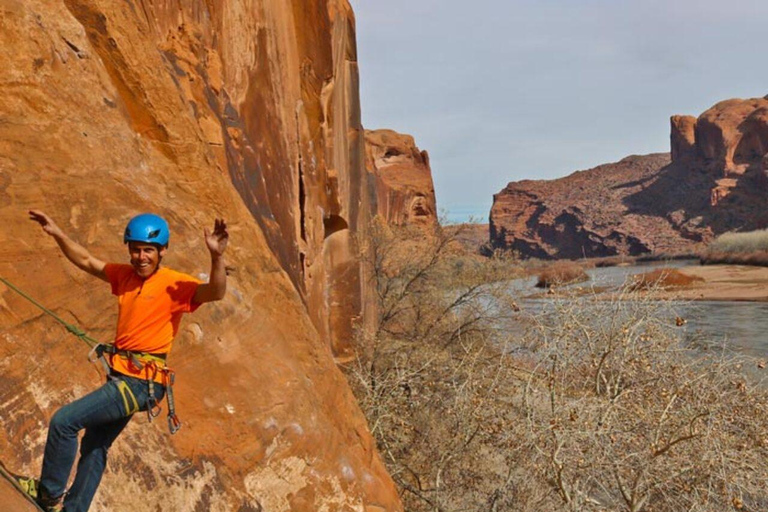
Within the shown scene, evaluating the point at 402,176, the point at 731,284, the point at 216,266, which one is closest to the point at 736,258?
the point at 731,284

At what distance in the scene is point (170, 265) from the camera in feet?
14.6

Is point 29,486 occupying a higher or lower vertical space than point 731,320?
higher

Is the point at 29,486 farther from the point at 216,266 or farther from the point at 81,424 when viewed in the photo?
the point at 216,266

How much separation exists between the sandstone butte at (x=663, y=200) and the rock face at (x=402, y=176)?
3559 cm

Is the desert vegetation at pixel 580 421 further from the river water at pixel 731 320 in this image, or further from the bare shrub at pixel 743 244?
the bare shrub at pixel 743 244

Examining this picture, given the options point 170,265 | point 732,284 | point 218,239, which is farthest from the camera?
point 732,284

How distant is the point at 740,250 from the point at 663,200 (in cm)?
4883

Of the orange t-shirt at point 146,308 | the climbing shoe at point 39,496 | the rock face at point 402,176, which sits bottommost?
the climbing shoe at point 39,496

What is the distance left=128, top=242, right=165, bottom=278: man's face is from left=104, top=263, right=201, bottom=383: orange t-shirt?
41 millimetres

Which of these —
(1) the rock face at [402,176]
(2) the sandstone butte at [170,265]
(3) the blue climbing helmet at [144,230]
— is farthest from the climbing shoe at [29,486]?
(1) the rock face at [402,176]

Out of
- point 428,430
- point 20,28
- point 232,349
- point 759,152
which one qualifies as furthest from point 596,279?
point 759,152

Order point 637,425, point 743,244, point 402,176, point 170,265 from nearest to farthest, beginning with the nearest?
point 170,265 → point 637,425 → point 402,176 → point 743,244

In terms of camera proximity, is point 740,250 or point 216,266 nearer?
point 216,266

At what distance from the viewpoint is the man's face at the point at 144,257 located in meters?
2.85
